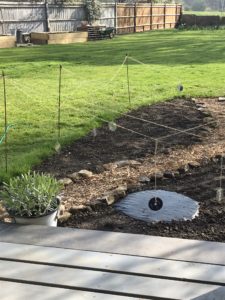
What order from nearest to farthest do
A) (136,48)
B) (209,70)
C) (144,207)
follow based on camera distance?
(144,207)
(209,70)
(136,48)

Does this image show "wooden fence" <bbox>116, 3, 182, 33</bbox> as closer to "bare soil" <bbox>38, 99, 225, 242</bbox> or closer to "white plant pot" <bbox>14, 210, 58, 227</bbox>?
"bare soil" <bbox>38, 99, 225, 242</bbox>

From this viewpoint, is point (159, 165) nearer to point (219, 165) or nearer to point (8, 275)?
point (219, 165)

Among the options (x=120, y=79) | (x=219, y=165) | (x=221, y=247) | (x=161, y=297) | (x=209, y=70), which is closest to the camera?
(x=161, y=297)

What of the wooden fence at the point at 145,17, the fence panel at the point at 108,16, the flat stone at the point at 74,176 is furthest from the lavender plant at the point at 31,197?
the wooden fence at the point at 145,17

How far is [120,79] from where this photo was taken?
10.2m

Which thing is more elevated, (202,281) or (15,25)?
(15,25)

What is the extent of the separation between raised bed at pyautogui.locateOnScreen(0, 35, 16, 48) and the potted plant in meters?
15.8

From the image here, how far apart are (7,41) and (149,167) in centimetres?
1494

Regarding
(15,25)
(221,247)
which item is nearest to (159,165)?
(221,247)

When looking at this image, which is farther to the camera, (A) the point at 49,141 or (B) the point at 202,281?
(A) the point at 49,141

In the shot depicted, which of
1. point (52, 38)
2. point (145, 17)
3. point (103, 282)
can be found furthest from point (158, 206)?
point (145, 17)

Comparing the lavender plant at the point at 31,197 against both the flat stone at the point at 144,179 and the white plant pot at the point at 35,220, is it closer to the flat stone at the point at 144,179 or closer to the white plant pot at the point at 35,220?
the white plant pot at the point at 35,220

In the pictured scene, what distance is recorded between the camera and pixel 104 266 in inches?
87.9

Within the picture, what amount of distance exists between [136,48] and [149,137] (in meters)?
12.5
